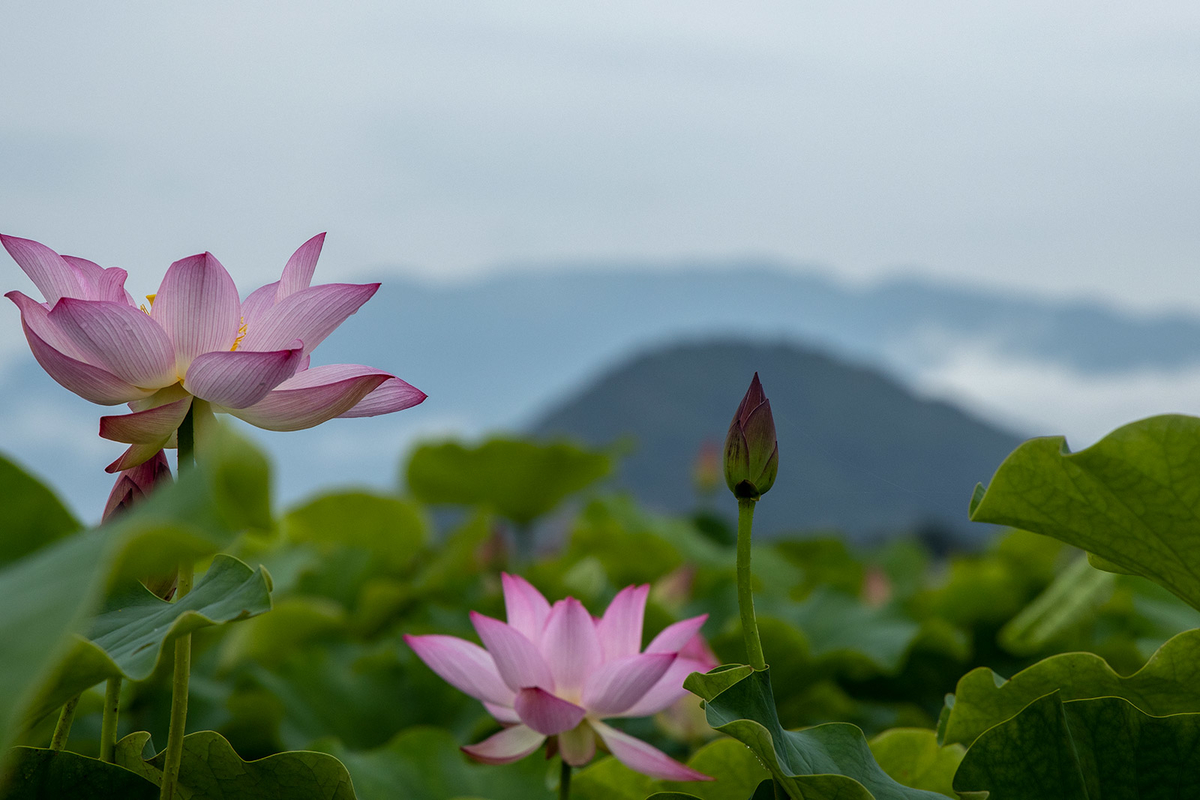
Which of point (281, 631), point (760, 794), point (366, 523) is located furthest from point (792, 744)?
point (366, 523)

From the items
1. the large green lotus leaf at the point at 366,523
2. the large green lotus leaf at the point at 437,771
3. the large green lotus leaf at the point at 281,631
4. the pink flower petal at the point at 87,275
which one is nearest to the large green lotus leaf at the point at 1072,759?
the large green lotus leaf at the point at 437,771

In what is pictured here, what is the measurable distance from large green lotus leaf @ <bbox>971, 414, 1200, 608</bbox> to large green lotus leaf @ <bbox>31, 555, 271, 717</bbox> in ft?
0.98

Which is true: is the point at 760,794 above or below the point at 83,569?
below

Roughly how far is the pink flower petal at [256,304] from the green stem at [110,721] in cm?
16

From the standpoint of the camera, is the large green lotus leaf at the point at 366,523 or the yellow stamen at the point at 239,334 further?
the large green lotus leaf at the point at 366,523

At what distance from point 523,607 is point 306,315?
18 centimetres

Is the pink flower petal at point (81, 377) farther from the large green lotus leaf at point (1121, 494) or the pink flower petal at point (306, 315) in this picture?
the large green lotus leaf at point (1121, 494)

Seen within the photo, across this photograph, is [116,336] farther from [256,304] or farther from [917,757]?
[917,757]

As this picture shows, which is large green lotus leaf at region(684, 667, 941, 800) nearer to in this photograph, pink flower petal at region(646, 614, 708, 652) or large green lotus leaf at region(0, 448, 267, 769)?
pink flower petal at region(646, 614, 708, 652)

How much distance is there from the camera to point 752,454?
37cm

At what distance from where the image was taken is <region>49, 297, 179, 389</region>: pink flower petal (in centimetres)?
36

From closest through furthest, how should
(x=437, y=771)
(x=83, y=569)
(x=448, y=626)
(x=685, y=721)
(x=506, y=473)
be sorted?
(x=83, y=569)
(x=437, y=771)
(x=685, y=721)
(x=448, y=626)
(x=506, y=473)

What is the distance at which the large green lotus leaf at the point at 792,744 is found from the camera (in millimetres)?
338

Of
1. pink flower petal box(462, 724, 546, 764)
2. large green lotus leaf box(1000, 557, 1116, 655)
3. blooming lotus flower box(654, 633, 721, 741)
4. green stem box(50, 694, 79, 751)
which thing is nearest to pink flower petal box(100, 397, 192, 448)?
green stem box(50, 694, 79, 751)
